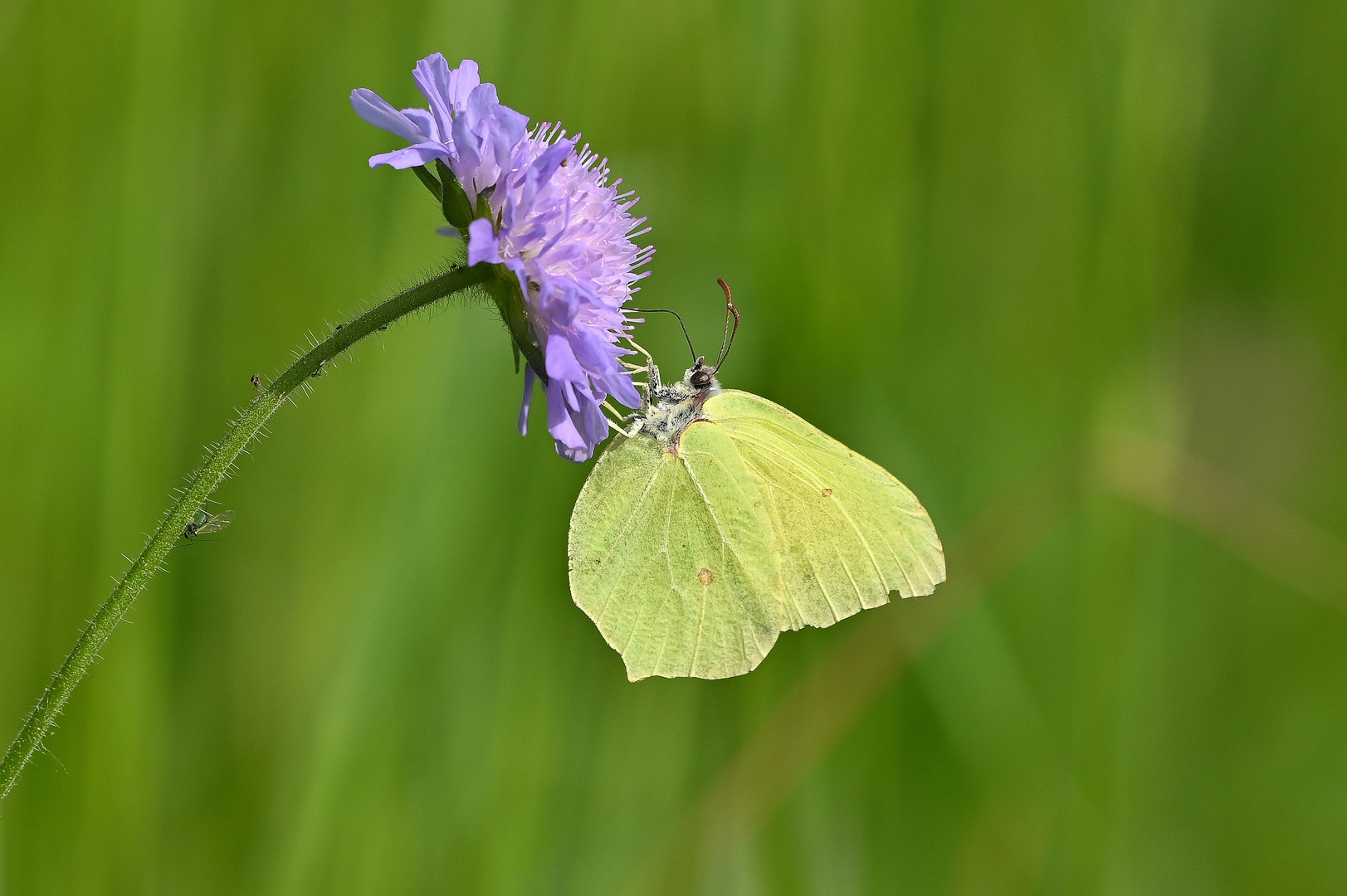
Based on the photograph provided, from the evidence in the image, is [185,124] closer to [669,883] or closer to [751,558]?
[751,558]

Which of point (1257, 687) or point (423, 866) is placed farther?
point (1257, 687)

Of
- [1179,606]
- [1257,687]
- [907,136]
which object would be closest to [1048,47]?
[907,136]

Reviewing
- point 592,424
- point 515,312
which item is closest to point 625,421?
point 592,424

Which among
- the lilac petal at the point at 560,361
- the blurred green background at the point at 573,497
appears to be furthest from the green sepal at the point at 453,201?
the blurred green background at the point at 573,497

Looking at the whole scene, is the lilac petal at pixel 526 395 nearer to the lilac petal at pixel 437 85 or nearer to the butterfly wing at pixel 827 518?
the lilac petal at pixel 437 85

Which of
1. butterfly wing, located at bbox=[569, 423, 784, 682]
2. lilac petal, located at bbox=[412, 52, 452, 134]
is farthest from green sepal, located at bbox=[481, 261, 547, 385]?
butterfly wing, located at bbox=[569, 423, 784, 682]
